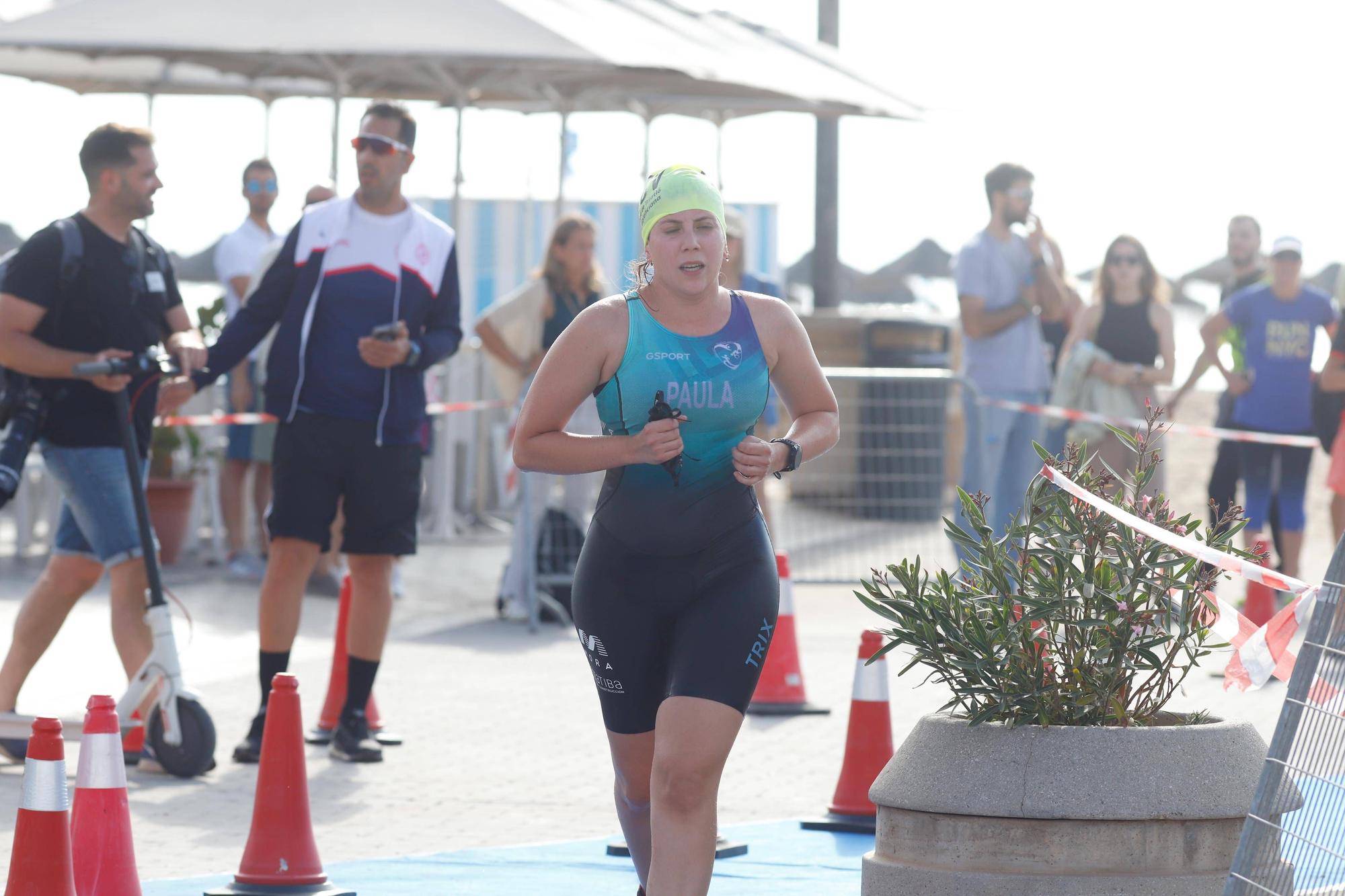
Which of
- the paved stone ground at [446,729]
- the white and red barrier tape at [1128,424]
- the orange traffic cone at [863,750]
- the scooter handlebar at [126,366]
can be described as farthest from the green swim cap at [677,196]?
the white and red barrier tape at [1128,424]

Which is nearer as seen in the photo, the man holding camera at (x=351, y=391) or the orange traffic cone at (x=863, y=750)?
the orange traffic cone at (x=863, y=750)

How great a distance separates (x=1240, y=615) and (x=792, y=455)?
1.05m

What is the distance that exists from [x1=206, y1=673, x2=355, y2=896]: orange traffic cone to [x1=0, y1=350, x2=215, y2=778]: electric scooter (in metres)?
1.63

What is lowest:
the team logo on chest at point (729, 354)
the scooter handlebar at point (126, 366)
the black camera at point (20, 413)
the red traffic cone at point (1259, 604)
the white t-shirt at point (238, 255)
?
the red traffic cone at point (1259, 604)

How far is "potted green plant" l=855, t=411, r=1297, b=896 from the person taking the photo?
4152mm

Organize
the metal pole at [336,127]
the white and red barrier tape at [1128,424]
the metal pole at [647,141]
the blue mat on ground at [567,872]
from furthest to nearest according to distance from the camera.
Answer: the metal pole at [647,141] → the metal pole at [336,127] → the white and red barrier tape at [1128,424] → the blue mat on ground at [567,872]

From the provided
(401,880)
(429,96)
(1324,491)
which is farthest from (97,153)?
(1324,491)

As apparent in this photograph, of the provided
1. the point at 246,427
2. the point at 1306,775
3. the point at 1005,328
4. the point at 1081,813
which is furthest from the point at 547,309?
the point at 1306,775

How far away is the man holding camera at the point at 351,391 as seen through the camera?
23.5ft

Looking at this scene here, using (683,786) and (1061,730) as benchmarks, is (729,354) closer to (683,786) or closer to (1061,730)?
(683,786)

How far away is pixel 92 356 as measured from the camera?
6.80 meters

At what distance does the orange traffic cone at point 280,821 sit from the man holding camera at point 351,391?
1.94 m

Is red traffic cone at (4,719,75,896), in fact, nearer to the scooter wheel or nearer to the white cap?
the scooter wheel

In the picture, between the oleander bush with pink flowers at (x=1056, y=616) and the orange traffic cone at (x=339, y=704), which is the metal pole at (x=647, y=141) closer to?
the orange traffic cone at (x=339, y=704)
